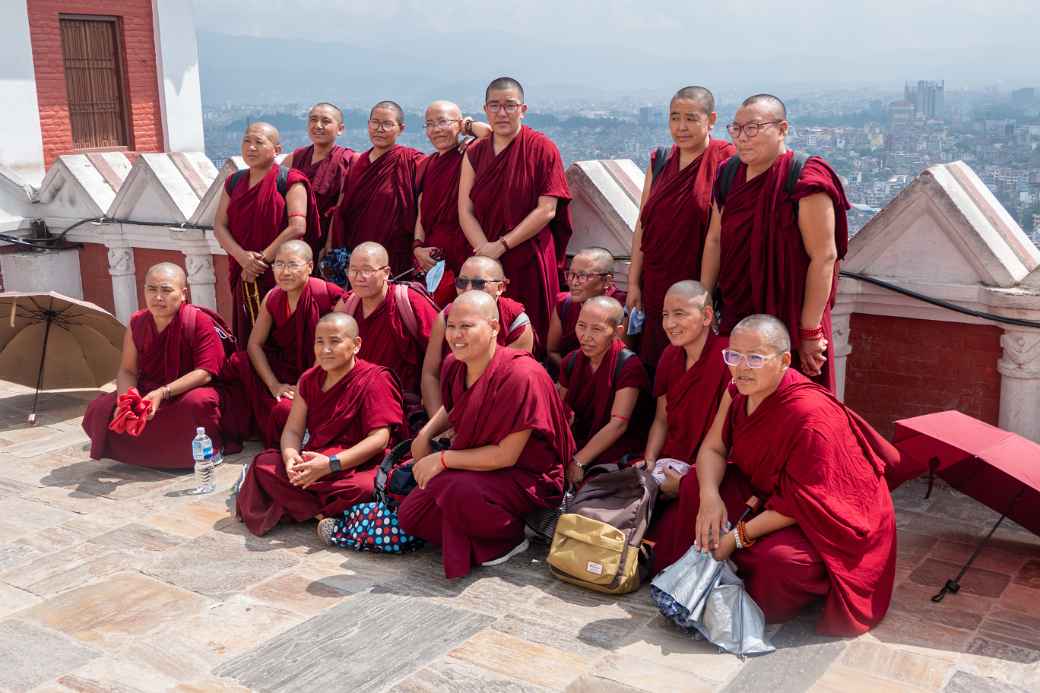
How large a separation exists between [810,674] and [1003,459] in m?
1.28

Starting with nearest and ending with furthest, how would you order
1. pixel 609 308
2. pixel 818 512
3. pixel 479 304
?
pixel 818 512 → pixel 479 304 → pixel 609 308

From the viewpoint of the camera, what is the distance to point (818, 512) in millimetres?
4434

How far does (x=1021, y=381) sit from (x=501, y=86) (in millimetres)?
3334

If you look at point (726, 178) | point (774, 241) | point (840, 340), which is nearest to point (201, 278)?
point (726, 178)

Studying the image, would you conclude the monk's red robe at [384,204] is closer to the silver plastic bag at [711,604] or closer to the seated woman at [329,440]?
the seated woman at [329,440]

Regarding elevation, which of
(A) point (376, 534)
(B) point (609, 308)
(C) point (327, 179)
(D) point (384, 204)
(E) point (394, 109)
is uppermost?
(E) point (394, 109)

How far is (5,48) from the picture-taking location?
13039mm

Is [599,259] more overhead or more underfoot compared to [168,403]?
more overhead

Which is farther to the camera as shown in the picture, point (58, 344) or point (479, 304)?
point (58, 344)

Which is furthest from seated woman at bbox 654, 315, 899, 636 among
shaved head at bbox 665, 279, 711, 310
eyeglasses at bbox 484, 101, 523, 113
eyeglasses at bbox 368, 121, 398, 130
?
eyeglasses at bbox 368, 121, 398, 130

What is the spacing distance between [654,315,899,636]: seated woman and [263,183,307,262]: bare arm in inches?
145

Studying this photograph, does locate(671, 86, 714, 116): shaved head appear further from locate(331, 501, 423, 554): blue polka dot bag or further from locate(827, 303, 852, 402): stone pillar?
locate(331, 501, 423, 554): blue polka dot bag

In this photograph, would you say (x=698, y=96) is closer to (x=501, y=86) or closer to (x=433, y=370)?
(x=501, y=86)

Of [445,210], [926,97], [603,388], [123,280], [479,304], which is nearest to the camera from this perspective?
[479,304]
